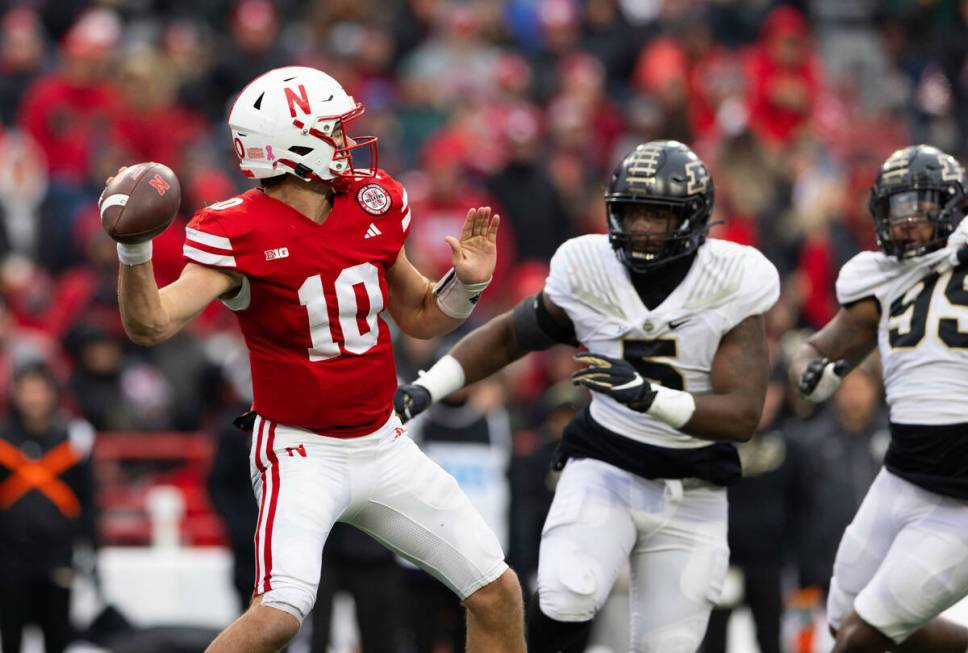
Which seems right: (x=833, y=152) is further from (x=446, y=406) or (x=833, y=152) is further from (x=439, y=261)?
(x=446, y=406)

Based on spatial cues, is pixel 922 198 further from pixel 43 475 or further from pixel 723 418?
pixel 43 475

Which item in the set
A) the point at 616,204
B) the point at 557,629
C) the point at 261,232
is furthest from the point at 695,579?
the point at 261,232

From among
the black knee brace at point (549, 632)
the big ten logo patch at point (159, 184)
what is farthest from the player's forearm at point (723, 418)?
the big ten logo patch at point (159, 184)

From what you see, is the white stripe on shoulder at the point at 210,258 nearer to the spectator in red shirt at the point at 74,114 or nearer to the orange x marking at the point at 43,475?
the orange x marking at the point at 43,475

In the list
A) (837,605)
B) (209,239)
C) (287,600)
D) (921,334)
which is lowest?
(837,605)

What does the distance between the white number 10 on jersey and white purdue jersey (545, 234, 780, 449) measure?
78 cm

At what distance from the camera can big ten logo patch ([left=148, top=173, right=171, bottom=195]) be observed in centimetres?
503

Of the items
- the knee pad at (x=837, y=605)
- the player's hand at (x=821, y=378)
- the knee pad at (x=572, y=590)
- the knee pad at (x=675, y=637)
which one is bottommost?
the knee pad at (x=837, y=605)

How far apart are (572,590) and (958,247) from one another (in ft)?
5.82

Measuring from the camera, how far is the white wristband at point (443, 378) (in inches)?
241

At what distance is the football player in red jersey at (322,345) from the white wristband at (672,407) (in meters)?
0.67

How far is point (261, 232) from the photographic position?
17.5 ft

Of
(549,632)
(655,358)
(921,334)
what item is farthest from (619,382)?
(921,334)

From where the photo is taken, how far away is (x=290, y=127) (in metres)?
5.42
